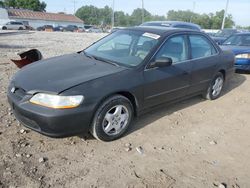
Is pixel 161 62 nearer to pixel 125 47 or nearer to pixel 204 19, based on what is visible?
pixel 125 47

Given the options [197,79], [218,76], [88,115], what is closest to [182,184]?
[88,115]

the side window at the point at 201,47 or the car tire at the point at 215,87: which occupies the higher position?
the side window at the point at 201,47

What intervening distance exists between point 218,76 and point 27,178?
14.5ft

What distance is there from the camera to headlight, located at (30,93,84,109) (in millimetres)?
2951

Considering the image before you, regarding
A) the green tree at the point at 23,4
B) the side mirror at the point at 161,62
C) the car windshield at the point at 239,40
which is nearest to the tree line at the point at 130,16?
the green tree at the point at 23,4

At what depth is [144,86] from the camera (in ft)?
12.1

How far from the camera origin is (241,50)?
7.71 meters

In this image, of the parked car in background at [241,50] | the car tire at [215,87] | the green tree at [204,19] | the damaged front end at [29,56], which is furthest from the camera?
the green tree at [204,19]

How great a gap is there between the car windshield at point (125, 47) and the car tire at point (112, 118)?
636mm

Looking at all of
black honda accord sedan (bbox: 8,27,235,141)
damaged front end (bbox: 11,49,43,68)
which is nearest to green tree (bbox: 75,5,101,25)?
damaged front end (bbox: 11,49,43,68)

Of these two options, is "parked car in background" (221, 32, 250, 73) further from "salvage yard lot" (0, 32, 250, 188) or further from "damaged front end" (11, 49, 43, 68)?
"damaged front end" (11, 49, 43, 68)

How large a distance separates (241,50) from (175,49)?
175 inches

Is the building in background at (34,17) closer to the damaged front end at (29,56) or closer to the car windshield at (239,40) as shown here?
the damaged front end at (29,56)

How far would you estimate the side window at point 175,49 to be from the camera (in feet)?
13.2
